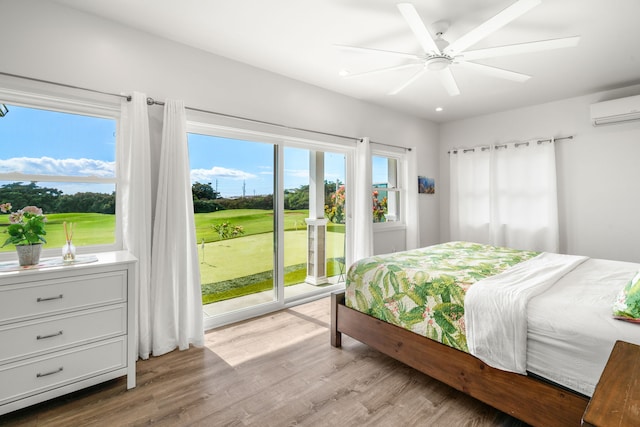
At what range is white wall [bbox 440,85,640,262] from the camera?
3557 millimetres

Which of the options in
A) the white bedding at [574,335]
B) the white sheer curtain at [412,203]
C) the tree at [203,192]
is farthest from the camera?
the white sheer curtain at [412,203]

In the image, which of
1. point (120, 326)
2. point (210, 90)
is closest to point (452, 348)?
point (120, 326)

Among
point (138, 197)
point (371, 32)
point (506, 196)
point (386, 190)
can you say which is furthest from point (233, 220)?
point (506, 196)

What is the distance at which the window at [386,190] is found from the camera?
4477mm

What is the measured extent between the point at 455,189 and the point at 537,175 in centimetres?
113

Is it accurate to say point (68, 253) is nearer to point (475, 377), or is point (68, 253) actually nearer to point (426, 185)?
point (475, 377)

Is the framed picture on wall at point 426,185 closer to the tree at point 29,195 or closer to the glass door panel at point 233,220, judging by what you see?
the glass door panel at point 233,220

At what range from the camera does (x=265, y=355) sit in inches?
94.3

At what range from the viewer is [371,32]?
2.45 meters

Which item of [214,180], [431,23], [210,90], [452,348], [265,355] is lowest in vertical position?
[265,355]

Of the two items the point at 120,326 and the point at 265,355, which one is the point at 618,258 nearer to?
the point at 265,355

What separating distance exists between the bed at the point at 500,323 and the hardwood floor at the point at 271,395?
163mm

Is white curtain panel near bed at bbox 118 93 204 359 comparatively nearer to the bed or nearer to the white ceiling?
the white ceiling

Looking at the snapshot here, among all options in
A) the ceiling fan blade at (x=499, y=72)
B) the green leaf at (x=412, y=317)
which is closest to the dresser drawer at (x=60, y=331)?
the green leaf at (x=412, y=317)
